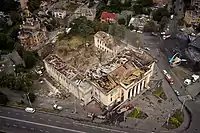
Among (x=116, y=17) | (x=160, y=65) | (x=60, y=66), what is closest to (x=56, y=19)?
(x=116, y=17)

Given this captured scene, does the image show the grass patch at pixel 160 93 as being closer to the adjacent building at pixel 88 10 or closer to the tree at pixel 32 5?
the adjacent building at pixel 88 10

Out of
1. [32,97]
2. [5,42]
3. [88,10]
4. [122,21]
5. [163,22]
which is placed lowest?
[32,97]

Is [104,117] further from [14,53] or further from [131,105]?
[14,53]

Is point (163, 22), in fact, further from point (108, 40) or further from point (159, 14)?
point (108, 40)

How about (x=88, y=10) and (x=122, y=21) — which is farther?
(x=88, y=10)

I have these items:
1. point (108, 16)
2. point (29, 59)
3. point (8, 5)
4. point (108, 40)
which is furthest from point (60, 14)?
point (29, 59)

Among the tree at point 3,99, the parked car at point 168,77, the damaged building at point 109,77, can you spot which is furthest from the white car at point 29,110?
the parked car at point 168,77

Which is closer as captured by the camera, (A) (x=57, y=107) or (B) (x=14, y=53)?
(A) (x=57, y=107)
